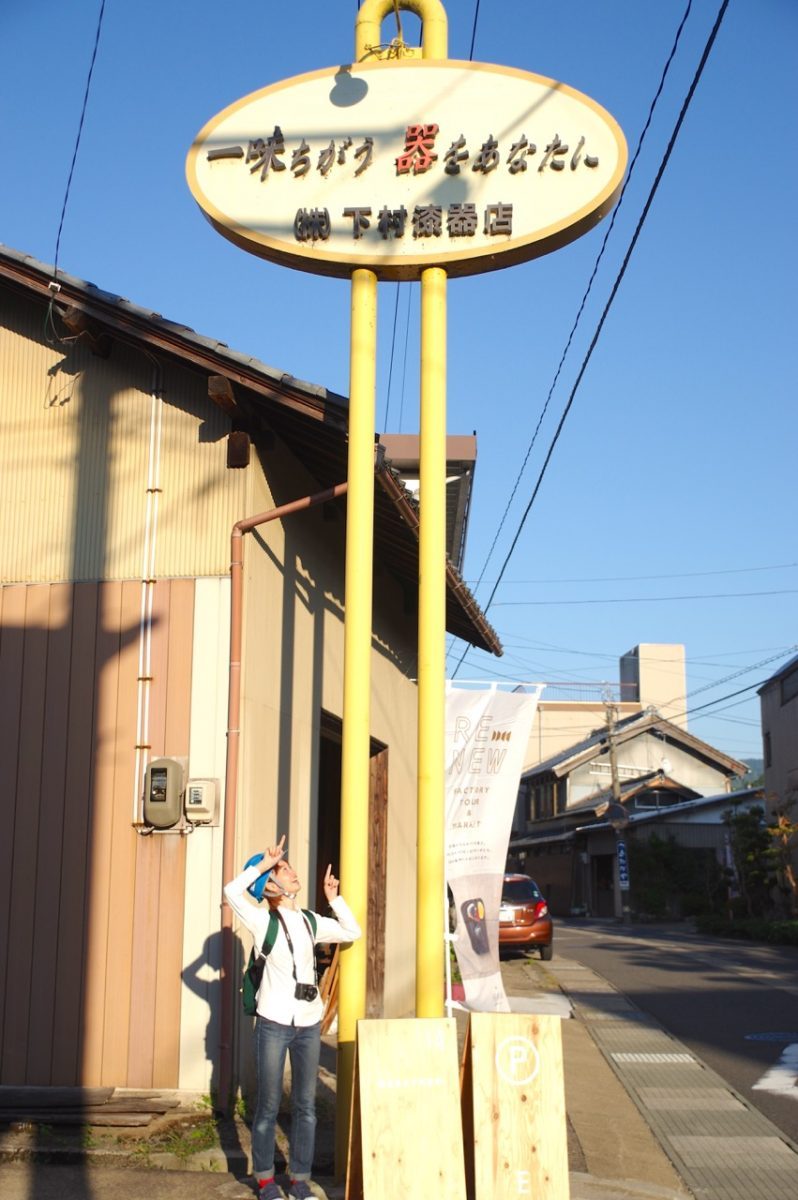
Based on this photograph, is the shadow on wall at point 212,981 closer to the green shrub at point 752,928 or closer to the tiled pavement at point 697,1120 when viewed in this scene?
the tiled pavement at point 697,1120

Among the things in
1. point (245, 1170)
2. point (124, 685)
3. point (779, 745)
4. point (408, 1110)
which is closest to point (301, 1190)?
point (245, 1170)

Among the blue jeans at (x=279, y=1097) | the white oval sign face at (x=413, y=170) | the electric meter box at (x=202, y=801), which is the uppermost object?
the white oval sign face at (x=413, y=170)

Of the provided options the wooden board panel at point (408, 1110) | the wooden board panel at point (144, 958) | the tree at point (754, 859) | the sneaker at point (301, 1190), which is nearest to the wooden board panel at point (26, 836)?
the wooden board panel at point (144, 958)

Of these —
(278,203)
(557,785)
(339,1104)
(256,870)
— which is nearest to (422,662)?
(256,870)

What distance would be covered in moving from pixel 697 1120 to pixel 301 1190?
12.7 ft

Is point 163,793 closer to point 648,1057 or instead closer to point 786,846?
point 648,1057

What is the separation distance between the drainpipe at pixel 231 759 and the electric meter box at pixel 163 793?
12.8 inches

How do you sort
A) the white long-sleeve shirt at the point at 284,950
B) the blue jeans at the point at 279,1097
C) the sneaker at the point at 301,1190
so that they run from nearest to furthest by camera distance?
the sneaker at the point at 301,1190
the blue jeans at the point at 279,1097
the white long-sleeve shirt at the point at 284,950

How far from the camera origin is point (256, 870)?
20.0 ft

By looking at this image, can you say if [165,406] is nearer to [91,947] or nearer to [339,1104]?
[91,947]

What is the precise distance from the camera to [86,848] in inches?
317

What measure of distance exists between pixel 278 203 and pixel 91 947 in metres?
5.07

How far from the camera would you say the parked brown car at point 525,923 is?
21.5 meters

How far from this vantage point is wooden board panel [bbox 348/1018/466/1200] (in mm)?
5195
